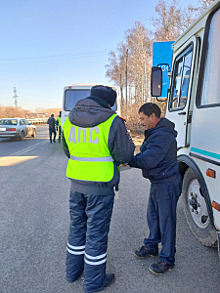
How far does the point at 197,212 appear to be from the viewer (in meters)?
2.97

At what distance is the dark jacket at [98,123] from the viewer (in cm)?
198

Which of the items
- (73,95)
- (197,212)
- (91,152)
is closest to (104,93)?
(91,152)

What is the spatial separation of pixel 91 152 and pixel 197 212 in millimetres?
1802

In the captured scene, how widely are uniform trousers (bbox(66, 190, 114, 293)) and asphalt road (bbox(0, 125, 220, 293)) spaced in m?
0.20

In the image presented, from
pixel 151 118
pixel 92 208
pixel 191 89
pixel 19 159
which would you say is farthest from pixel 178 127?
pixel 19 159

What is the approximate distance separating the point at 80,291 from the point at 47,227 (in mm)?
1436

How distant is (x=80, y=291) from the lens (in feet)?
7.18

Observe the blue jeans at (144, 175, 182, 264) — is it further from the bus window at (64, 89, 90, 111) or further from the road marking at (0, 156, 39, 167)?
the bus window at (64, 89, 90, 111)

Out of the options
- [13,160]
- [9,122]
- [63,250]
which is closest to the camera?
[63,250]

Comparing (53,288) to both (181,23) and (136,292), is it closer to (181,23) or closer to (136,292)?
(136,292)

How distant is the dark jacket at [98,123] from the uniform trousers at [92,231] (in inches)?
3.3

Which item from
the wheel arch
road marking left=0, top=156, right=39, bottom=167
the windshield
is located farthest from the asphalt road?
the windshield

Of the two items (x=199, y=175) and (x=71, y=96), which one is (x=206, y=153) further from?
(x=71, y=96)

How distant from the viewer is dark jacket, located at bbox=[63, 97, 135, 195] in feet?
6.48
